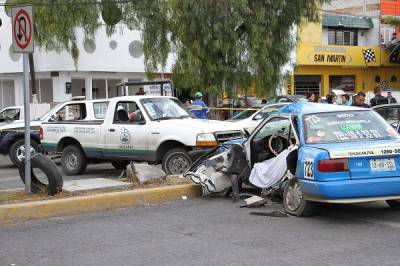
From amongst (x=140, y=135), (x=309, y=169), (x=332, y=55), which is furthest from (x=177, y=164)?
(x=332, y=55)

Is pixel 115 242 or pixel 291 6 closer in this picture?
pixel 115 242

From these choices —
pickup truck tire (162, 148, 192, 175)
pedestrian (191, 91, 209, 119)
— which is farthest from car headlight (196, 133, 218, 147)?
pedestrian (191, 91, 209, 119)

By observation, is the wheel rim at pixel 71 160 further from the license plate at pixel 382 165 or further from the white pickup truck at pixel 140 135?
the license plate at pixel 382 165

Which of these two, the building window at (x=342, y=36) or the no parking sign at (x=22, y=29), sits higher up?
the building window at (x=342, y=36)

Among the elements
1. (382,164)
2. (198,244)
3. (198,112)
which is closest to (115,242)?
(198,244)

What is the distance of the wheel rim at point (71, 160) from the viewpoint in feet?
43.0

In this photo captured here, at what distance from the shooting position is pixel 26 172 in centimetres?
887

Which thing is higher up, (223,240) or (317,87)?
(317,87)

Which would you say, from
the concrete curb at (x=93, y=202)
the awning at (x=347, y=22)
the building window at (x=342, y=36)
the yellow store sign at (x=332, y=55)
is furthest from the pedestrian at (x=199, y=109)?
the building window at (x=342, y=36)

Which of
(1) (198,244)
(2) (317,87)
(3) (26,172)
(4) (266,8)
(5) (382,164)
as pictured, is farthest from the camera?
(2) (317,87)

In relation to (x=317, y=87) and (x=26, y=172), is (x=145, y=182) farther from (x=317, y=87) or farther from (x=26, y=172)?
(x=317, y=87)

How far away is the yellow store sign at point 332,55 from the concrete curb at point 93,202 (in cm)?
3018

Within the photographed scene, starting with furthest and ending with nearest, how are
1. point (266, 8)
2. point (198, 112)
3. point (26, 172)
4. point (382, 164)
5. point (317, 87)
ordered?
point (317, 87)
point (266, 8)
point (198, 112)
point (26, 172)
point (382, 164)

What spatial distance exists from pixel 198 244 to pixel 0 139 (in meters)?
10.1
